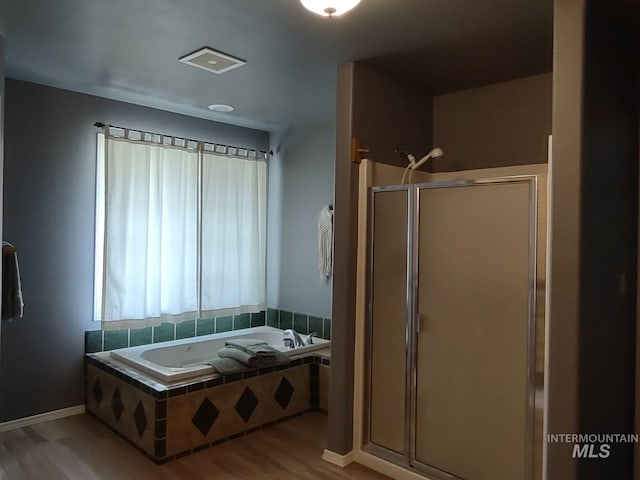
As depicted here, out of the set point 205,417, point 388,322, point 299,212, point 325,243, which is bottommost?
point 205,417

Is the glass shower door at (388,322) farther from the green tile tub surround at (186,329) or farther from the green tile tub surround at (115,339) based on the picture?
the green tile tub surround at (115,339)

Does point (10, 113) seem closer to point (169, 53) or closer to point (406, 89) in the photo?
point (169, 53)

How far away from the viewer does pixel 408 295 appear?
288 cm

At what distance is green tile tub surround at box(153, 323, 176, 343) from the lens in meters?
4.22

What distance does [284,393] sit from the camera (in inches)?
148

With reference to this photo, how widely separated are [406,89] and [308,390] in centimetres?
238

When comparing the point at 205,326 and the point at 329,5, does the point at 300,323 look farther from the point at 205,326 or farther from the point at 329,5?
the point at 329,5

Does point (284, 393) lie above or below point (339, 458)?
above

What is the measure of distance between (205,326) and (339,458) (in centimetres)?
196

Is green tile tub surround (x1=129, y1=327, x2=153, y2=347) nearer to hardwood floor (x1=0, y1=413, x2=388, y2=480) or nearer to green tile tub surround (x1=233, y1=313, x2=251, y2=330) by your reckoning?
hardwood floor (x1=0, y1=413, x2=388, y2=480)

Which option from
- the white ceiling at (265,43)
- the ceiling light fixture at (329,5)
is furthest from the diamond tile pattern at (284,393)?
the ceiling light fixture at (329,5)

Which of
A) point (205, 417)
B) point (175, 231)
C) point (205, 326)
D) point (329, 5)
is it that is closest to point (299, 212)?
point (175, 231)

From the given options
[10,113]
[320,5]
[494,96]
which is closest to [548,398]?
[320,5]

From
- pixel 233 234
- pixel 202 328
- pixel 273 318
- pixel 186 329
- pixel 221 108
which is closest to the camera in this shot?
pixel 221 108
